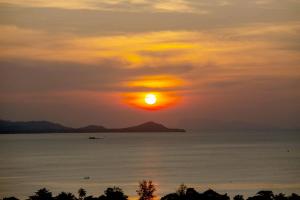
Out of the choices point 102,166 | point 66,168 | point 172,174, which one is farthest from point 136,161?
point 172,174

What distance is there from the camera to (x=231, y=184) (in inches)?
3152

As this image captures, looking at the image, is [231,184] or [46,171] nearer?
[231,184]

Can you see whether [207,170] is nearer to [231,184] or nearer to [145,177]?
[145,177]

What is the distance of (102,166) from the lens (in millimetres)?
113875

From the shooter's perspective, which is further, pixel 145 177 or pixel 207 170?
pixel 207 170

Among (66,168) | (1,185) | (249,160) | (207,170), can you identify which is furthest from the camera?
(249,160)

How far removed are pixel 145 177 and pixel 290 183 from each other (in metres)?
20.3

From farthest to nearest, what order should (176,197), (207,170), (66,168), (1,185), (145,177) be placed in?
(66,168) < (207,170) < (145,177) < (1,185) < (176,197)

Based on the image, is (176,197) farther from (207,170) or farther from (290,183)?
(207,170)

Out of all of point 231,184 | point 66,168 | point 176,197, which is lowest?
point 176,197

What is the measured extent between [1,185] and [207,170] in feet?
117

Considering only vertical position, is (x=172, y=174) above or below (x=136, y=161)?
below

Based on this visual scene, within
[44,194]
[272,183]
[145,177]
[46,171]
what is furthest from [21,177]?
[44,194]

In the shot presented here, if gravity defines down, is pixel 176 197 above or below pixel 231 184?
below
